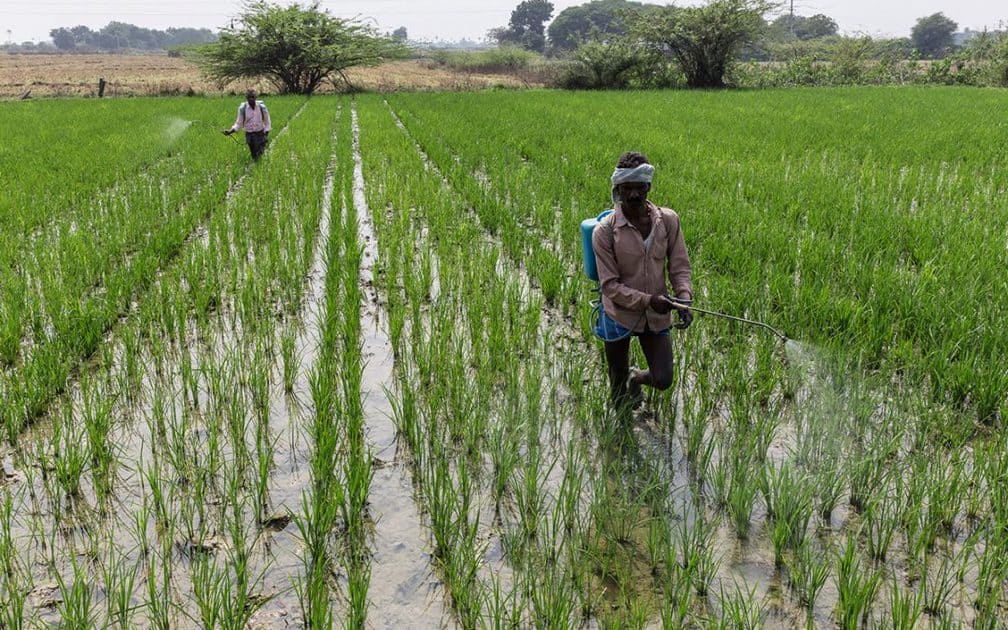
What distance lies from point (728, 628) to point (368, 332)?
2522 mm

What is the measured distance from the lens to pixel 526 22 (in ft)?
277

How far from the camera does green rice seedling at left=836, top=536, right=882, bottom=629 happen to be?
1657mm

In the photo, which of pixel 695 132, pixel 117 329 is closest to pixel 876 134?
pixel 695 132

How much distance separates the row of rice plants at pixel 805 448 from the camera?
197 cm

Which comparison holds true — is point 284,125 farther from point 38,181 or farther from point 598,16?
point 598,16

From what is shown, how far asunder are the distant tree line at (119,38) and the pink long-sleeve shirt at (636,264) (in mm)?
129380

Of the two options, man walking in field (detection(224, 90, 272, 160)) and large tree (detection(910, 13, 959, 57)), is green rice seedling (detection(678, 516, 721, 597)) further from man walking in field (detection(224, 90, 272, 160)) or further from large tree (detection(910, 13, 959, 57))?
large tree (detection(910, 13, 959, 57))

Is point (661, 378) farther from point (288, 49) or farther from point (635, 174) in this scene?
point (288, 49)

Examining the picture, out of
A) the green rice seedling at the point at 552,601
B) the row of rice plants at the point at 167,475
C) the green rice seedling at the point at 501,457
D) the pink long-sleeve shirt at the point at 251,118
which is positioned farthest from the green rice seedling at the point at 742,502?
the pink long-sleeve shirt at the point at 251,118

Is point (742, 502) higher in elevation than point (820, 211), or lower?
lower

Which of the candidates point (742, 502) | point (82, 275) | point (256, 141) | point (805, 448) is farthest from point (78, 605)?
point (256, 141)

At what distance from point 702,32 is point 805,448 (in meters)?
25.6

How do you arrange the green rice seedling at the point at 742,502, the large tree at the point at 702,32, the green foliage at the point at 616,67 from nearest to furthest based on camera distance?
the green rice seedling at the point at 742,502 → the large tree at the point at 702,32 → the green foliage at the point at 616,67

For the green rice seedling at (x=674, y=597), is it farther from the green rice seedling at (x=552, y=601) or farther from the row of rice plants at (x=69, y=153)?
the row of rice plants at (x=69, y=153)
